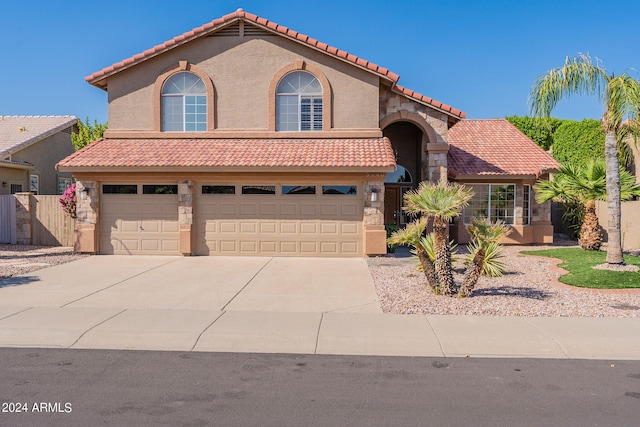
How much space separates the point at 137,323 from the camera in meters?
8.53

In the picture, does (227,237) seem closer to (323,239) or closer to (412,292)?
A: (323,239)

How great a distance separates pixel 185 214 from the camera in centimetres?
1708

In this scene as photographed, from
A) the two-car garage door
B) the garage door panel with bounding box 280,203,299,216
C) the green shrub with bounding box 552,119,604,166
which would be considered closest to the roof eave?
the two-car garage door

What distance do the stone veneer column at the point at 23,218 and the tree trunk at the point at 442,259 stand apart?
636 inches

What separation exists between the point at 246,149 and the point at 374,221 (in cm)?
482

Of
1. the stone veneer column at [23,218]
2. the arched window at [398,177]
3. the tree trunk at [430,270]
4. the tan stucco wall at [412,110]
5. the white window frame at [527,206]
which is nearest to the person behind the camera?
the tree trunk at [430,270]

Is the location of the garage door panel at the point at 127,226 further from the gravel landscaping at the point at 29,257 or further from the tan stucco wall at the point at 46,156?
the tan stucco wall at the point at 46,156

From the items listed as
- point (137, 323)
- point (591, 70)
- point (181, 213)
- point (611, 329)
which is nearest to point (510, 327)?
point (611, 329)

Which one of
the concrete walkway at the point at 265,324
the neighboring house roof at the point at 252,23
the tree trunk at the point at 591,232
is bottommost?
the concrete walkway at the point at 265,324

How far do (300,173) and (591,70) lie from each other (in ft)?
28.4

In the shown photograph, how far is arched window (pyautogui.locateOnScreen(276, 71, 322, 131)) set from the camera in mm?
18172

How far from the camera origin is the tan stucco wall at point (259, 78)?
18078 mm

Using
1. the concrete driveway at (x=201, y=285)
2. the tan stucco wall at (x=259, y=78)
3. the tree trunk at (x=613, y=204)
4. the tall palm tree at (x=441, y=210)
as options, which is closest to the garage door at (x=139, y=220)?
the concrete driveway at (x=201, y=285)

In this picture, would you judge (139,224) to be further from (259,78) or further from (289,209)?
(259,78)
